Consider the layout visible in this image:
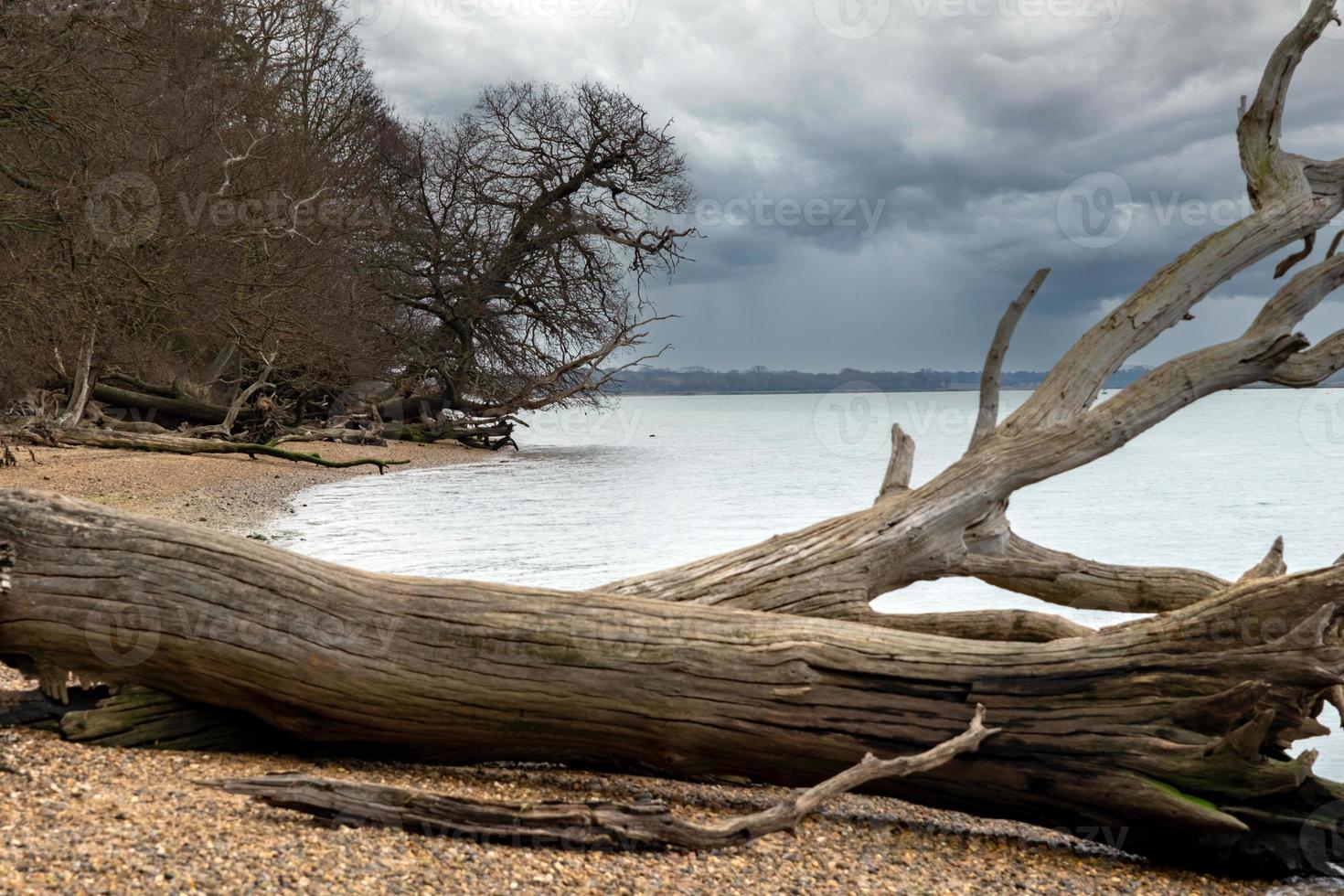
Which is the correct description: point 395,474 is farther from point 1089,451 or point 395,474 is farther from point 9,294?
point 1089,451

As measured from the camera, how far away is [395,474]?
2303 centimetres

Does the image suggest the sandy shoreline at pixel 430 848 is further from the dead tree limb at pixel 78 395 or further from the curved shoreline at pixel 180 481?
A: the dead tree limb at pixel 78 395

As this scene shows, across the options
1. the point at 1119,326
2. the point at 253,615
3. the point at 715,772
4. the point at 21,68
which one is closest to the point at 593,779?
the point at 715,772

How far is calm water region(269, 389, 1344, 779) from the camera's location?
12.5m

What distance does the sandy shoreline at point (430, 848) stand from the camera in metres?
3.35

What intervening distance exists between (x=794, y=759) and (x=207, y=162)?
1645cm

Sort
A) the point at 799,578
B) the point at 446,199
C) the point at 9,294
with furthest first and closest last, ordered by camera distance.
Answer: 1. the point at 446,199
2. the point at 9,294
3. the point at 799,578
